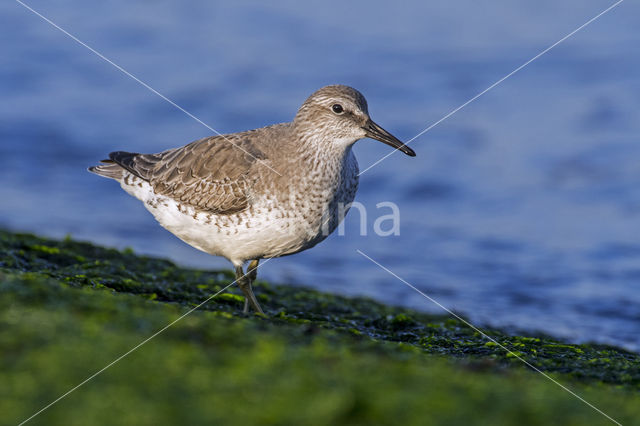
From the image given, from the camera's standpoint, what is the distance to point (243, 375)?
136 inches

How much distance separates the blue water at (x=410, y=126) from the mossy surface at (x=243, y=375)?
429cm

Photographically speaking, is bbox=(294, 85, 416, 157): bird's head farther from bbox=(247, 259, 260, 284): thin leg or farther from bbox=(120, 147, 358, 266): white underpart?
bbox=(247, 259, 260, 284): thin leg

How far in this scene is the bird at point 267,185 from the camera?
252 inches

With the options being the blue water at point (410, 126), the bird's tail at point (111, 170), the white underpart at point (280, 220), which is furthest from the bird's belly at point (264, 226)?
the blue water at point (410, 126)

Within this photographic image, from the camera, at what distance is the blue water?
34.7ft

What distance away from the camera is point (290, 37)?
663 inches

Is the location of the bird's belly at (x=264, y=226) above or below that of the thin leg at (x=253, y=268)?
above

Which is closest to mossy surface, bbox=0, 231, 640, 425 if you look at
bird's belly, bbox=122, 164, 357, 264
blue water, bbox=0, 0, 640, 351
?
bird's belly, bbox=122, 164, 357, 264

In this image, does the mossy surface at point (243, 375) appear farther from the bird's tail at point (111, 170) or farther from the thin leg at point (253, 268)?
the bird's tail at point (111, 170)

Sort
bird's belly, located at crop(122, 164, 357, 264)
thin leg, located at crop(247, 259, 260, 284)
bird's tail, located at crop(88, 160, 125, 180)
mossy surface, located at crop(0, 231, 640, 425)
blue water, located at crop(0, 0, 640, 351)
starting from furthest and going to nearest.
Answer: blue water, located at crop(0, 0, 640, 351)
bird's tail, located at crop(88, 160, 125, 180)
thin leg, located at crop(247, 259, 260, 284)
bird's belly, located at crop(122, 164, 357, 264)
mossy surface, located at crop(0, 231, 640, 425)

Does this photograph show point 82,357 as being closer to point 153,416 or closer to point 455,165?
point 153,416

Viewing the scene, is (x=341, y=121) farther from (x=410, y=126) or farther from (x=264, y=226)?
(x=410, y=126)

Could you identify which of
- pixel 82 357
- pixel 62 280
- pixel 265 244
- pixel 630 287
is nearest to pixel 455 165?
pixel 630 287

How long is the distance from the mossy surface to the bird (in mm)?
1108
